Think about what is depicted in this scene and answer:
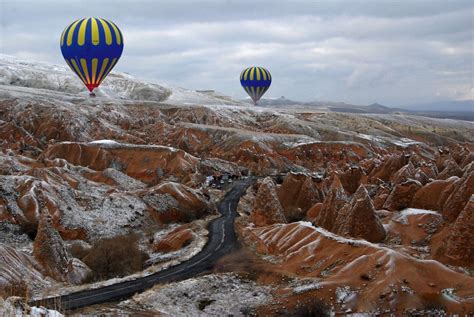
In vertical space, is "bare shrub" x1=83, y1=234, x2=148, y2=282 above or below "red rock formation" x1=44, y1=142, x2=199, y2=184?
below

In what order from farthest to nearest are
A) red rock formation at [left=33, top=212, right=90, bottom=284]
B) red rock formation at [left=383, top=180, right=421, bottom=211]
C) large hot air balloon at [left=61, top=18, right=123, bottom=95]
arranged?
large hot air balloon at [left=61, top=18, right=123, bottom=95] → red rock formation at [left=383, top=180, right=421, bottom=211] → red rock formation at [left=33, top=212, right=90, bottom=284]

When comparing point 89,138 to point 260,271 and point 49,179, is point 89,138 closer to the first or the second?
point 49,179

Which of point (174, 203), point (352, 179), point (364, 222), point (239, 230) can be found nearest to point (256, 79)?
point (352, 179)

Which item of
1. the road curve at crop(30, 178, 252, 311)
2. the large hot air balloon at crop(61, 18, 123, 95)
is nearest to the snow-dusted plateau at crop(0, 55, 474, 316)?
the road curve at crop(30, 178, 252, 311)

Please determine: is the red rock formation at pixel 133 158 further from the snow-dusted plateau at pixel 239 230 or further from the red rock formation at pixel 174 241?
the red rock formation at pixel 174 241

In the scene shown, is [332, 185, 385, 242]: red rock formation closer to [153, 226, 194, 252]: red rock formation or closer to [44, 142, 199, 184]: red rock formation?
[153, 226, 194, 252]: red rock formation

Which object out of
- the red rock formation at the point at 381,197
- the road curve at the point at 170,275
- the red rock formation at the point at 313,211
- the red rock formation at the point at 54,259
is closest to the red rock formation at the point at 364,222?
the red rock formation at the point at 381,197
